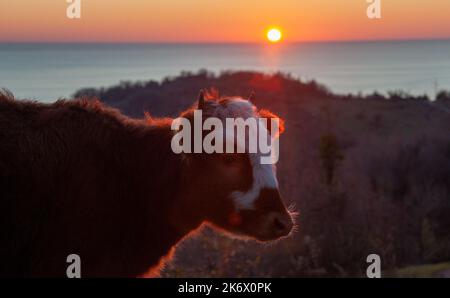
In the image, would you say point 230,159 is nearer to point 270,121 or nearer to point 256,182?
point 256,182

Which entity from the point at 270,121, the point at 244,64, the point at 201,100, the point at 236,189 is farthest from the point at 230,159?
the point at 244,64

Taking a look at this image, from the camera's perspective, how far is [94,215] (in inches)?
229

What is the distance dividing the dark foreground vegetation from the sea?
0.94m

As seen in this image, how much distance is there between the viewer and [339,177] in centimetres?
2188

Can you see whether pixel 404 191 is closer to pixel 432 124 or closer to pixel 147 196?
pixel 432 124

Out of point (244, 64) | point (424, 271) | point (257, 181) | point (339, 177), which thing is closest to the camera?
point (257, 181)

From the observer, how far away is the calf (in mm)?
5664

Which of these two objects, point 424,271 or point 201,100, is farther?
point 424,271

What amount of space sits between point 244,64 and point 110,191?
3520 centimetres

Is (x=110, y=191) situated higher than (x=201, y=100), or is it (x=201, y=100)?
(x=201, y=100)

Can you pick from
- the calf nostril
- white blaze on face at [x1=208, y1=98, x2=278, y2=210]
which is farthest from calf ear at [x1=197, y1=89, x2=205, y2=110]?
the calf nostril

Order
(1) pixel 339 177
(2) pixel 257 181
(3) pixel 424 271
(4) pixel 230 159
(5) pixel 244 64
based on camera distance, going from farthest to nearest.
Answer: (5) pixel 244 64, (1) pixel 339 177, (3) pixel 424 271, (4) pixel 230 159, (2) pixel 257 181

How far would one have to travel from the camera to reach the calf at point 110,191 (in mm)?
5664

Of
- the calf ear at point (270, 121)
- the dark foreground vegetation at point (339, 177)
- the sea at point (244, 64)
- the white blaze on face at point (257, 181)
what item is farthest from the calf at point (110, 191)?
the sea at point (244, 64)
